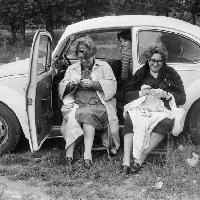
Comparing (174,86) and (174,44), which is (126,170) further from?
(174,44)

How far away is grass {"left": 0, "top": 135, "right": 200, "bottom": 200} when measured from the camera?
15.8 ft

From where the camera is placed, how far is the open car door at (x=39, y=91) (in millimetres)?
5453

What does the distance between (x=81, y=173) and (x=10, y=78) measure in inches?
66.8

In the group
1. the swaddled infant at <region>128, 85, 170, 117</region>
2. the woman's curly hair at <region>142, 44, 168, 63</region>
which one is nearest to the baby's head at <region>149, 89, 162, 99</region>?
the swaddled infant at <region>128, 85, 170, 117</region>

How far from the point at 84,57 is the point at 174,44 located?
1.20 metres

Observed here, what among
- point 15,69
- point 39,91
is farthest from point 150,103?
point 15,69

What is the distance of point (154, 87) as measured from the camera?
19.5 ft

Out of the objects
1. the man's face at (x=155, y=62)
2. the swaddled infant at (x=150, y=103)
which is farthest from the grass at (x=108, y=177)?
the man's face at (x=155, y=62)

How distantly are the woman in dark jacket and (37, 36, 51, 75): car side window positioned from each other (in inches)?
43.3

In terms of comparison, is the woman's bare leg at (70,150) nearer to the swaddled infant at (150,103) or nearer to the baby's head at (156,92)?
the swaddled infant at (150,103)

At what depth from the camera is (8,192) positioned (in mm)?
4992

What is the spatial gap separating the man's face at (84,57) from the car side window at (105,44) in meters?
0.28

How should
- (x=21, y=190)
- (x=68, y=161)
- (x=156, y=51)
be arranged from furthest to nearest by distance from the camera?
(x=156, y=51)
(x=68, y=161)
(x=21, y=190)

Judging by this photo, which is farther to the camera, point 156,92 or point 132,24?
point 132,24
